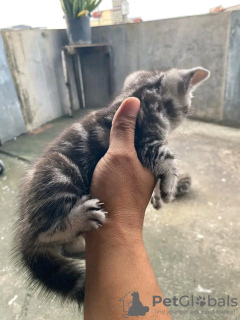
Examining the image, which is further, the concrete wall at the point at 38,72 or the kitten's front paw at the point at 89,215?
the concrete wall at the point at 38,72

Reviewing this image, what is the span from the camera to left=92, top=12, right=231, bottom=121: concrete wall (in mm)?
3799

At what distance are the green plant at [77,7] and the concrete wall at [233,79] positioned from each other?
2.26 m

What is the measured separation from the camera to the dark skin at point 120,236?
44.9 inches

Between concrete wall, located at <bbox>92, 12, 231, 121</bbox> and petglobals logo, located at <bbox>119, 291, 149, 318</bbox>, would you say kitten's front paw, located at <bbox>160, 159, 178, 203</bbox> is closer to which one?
petglobals logo, located at <bbox>119, 291, 149, 318</bbox>

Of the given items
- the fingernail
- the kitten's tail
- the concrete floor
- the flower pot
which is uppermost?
the flower pot

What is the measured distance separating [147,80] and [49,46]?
11.0 feet

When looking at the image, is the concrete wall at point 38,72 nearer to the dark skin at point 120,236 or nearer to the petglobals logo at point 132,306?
the dark skin at point 120,236

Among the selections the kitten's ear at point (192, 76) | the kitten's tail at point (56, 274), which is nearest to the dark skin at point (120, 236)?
the kitten's tail at point (56, 274)

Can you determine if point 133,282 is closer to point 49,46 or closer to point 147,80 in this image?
point 147,80

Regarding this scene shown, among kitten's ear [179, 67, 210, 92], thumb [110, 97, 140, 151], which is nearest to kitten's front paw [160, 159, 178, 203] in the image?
thumb [110, 97, 140, 151]

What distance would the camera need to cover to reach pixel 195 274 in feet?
6.07

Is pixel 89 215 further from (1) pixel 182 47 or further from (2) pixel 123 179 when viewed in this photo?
(1) pixel 182 47

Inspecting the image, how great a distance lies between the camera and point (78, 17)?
434 centimetres

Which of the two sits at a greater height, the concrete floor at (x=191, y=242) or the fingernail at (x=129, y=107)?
the fingernail at (x=129, y=107)
